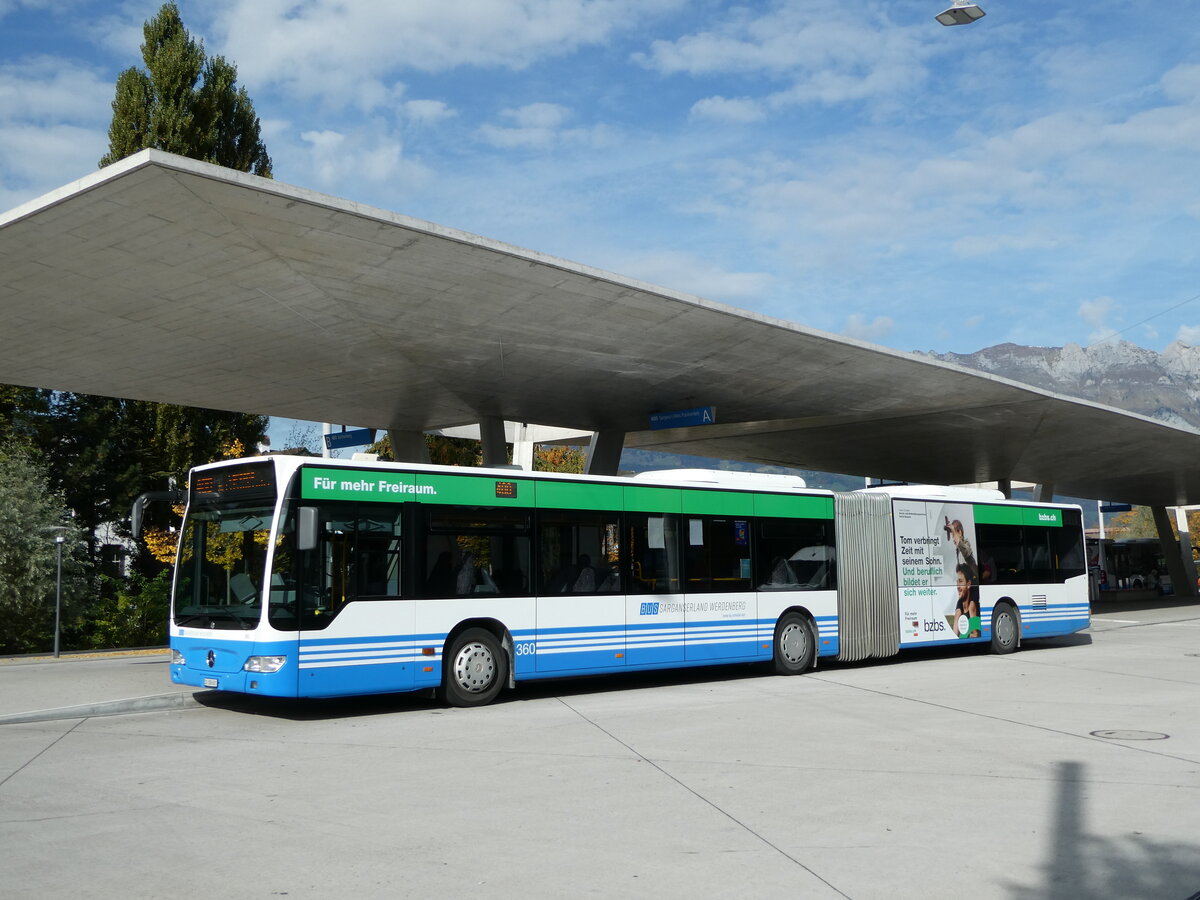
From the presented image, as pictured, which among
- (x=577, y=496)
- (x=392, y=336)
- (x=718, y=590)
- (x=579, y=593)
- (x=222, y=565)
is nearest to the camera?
(x=222, y=565)

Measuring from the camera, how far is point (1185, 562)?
57.3m

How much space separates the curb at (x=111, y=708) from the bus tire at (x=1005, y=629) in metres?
13.9

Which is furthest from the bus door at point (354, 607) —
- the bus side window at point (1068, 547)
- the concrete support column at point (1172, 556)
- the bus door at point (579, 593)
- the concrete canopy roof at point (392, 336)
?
the concrete support column at point (1172, 556)

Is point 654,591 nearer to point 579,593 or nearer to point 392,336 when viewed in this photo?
point 579,593

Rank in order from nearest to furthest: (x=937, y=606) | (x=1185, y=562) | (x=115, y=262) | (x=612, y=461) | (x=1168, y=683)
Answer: (x=115, y=262)
(x=1168, y=683)
(x=937, y=606)
(x=612, y=461)
(x=1185, y=562)

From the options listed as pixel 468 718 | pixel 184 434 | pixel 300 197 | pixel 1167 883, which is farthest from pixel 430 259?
pixel 184 434

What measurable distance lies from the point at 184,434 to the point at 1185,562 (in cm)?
4907

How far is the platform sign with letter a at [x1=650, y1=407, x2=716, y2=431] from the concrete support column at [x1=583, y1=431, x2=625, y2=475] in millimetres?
2951

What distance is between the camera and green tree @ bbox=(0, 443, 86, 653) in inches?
907

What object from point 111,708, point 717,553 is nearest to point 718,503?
point 717,553

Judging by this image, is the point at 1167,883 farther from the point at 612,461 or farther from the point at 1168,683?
the point at 612,461

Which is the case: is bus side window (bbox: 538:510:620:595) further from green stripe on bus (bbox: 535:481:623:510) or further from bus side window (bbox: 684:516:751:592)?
bus side window (bbox: 684:516:751:592)

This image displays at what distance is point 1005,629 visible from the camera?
2069 centimetres

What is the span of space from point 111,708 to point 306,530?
3.61 meters
